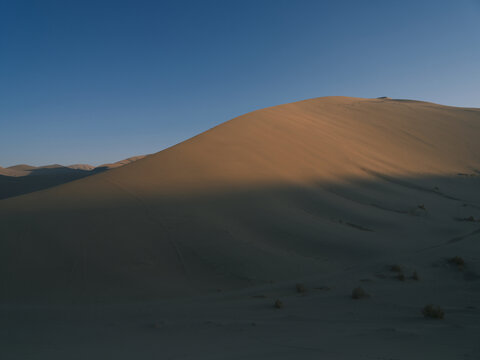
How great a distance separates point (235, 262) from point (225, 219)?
170cm

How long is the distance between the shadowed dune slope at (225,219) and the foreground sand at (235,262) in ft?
0.13

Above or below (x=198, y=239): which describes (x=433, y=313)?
below

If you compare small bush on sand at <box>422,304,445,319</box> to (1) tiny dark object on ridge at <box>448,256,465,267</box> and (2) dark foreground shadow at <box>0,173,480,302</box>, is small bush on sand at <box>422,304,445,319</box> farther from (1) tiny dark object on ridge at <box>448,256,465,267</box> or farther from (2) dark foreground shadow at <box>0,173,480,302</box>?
(1) tiny dark object on ridge at <box>448,256,465,267</box>

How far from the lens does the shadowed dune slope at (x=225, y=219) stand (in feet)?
17.0

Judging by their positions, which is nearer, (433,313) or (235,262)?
(433,313)

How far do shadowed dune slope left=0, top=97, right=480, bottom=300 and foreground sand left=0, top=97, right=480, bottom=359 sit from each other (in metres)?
0.04

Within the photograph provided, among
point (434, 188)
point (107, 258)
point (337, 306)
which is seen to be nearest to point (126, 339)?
point (107, 258)

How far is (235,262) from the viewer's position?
18.7 ft

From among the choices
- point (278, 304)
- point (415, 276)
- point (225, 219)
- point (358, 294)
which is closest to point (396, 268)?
point (415, 276)

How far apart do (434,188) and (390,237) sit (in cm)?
713

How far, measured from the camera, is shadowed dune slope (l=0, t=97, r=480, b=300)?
520 centimetres

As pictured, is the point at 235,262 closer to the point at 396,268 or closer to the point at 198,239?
the point at 198,239

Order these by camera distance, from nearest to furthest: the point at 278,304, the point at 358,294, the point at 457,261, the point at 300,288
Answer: the point at 278,304 → the point at 358,294 → the point at 300,288 → the point at 457,261

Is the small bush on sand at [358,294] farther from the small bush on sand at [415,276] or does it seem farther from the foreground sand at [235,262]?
the small bush on sand at [415,276]
